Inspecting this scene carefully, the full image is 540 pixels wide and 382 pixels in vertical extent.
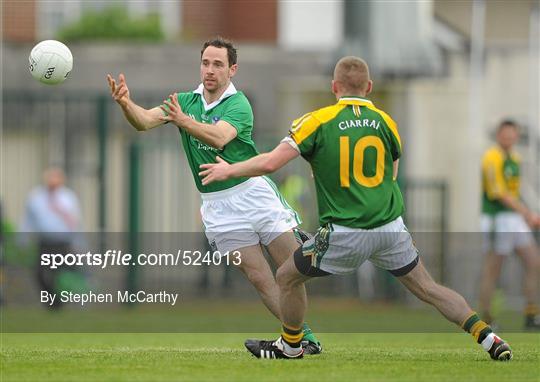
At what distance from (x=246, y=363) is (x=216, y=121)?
199cm

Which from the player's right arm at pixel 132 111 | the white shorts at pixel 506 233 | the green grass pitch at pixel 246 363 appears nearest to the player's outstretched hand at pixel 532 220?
the white shorts at pixel 506 233

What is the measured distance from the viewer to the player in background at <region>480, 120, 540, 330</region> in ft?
54.0

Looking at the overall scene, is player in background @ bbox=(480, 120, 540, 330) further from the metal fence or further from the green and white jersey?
the green and white jersey

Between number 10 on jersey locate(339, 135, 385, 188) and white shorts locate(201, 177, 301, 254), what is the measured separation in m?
1.15

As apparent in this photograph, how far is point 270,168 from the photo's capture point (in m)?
10.0

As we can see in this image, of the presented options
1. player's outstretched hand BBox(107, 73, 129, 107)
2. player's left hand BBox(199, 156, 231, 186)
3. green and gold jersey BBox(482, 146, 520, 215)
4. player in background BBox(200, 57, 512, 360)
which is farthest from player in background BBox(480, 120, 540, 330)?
player's left hand BBox(199, 156, 231, 186)

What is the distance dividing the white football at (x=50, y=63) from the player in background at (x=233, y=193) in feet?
1.68

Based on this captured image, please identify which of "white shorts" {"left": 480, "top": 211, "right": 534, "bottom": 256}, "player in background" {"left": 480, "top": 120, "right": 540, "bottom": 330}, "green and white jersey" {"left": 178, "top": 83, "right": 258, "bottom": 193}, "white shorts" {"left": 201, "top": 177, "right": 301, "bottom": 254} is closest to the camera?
"green and white jersey" {"left": 178, "top": 83, "right": 258, "bottom": 193}

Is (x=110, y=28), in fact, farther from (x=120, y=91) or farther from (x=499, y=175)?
(x=120, y=91)

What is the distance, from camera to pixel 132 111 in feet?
35.7

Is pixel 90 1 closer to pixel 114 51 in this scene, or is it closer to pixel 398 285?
pixel 114 51

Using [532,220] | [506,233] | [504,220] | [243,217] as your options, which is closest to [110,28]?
[504,220]

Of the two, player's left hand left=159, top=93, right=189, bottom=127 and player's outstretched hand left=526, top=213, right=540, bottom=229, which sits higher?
player's left hand left=159, top=93, right=189, bottom=127

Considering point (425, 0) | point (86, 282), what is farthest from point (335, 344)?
point (425, 0)
